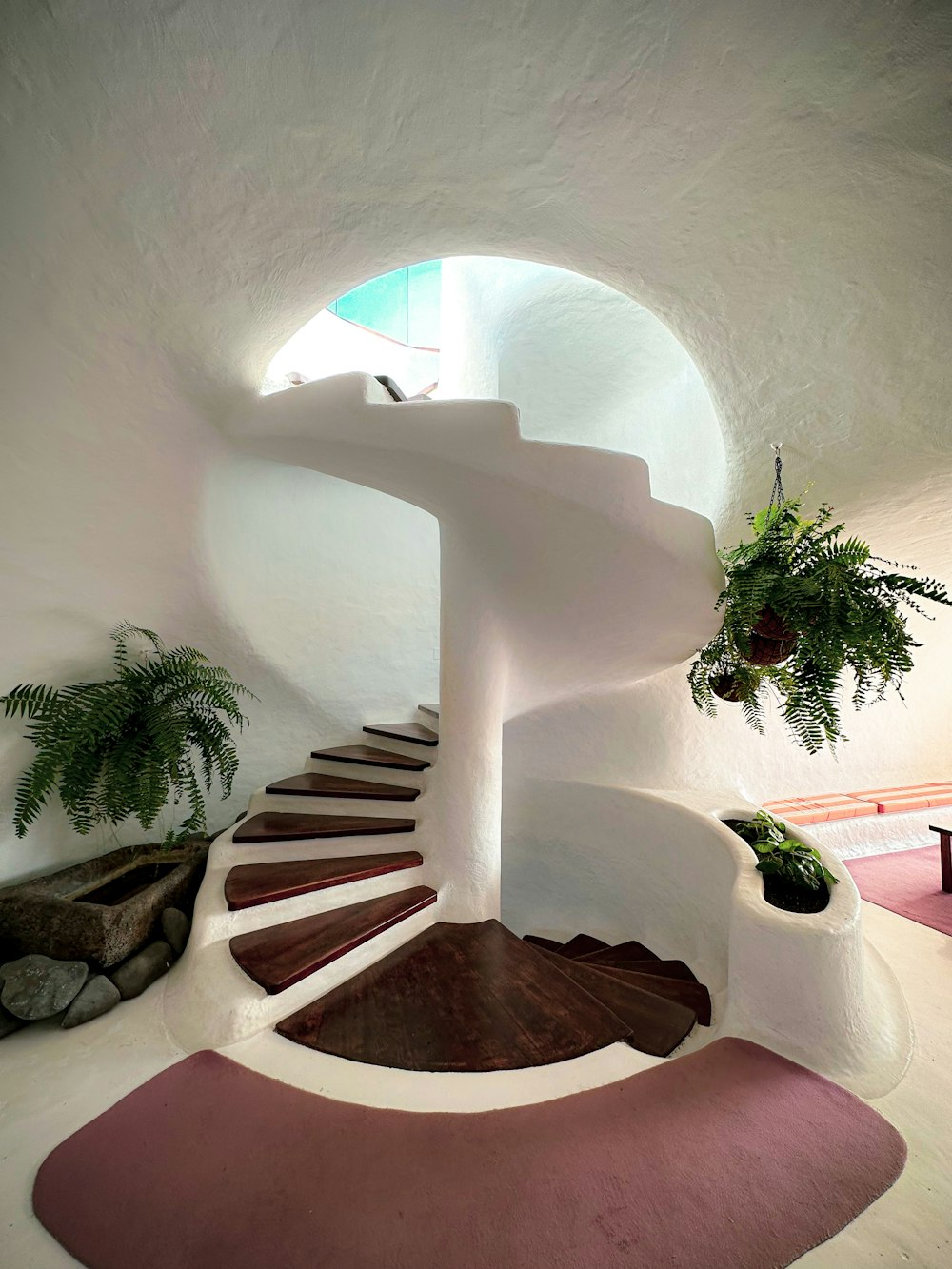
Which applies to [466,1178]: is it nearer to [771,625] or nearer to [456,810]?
[456,810]

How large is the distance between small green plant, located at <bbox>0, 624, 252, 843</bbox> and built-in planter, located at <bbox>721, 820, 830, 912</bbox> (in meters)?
2.40

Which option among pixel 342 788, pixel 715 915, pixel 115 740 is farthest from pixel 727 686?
pixel 115 740

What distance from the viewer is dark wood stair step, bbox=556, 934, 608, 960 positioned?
3045 mm

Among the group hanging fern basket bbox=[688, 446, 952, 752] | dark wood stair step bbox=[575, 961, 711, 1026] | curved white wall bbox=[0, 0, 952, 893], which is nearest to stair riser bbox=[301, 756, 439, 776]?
dark wood stair step bbox=[575, 961, 711, 1026]

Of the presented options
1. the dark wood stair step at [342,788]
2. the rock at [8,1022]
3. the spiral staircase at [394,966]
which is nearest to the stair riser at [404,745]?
the spiral staircase at [394,966]

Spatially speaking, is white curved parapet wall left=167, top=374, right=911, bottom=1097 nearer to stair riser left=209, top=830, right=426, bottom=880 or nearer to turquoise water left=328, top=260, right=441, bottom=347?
stair riser left=209, top=830, right=426, bottom=880

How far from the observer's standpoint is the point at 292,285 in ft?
5.87

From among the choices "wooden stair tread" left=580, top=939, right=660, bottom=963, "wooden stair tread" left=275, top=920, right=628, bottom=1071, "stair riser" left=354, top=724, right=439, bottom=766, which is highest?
"stair riser" left=354, top=724, right=439, bottom=766

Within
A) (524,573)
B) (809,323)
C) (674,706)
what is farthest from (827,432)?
(674,706)

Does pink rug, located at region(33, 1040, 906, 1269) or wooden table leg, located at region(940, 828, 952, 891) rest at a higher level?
wooden table leg, located at region(940, 828, 952, 891)

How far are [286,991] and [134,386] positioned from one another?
230 centimetres

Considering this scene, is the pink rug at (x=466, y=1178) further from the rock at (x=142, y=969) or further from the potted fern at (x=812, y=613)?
the potted fern at (x=812, y=613)

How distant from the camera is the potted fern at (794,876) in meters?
1.91

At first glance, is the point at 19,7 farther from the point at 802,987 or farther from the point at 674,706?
the point at 674,706
